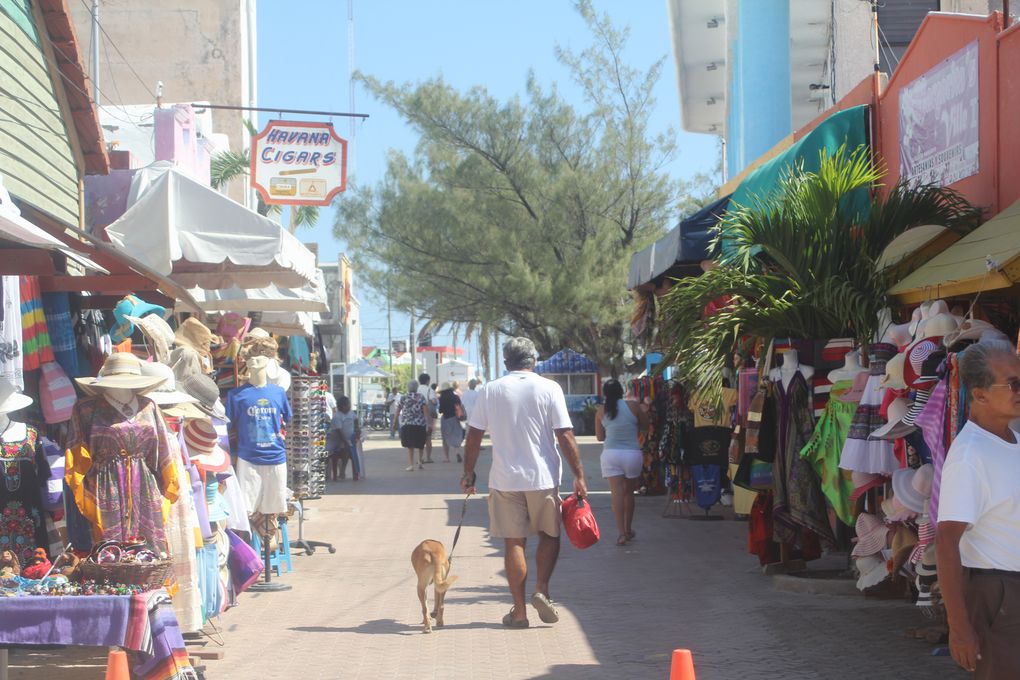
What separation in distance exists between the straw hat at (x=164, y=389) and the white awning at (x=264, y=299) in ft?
19.9

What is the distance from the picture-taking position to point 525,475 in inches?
335

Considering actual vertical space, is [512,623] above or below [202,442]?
below

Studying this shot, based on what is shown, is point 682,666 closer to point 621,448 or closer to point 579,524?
point 579,524

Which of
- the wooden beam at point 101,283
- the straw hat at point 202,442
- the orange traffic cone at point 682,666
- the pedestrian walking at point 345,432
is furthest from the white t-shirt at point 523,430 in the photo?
the pedestrian walking at point 345,432

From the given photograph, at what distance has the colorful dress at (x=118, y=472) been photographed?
6414mm

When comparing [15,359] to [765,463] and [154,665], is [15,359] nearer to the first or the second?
[154,665]

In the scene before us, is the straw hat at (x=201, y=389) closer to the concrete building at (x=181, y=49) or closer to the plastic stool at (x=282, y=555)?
the plastic stool at (x=282, y=555)

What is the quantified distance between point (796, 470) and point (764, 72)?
15.3m

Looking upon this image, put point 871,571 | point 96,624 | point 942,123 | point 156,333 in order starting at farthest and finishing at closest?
point 942,123 → point 871,571 → point 156,333 → point 96,624

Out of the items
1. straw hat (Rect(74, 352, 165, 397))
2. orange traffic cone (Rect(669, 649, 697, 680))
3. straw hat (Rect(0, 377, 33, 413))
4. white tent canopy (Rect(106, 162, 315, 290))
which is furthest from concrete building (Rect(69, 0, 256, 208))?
orange traffic cone (Rect(669, 649, 697, 680))

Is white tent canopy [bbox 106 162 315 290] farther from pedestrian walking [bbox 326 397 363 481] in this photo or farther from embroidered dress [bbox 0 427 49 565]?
pedestrian walking [bbox 326 397 363 481]

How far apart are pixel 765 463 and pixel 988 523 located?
574 cm

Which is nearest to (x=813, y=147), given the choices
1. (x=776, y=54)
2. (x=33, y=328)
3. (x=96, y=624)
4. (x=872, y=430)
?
(x=872, y=430)

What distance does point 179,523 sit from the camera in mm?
6797
